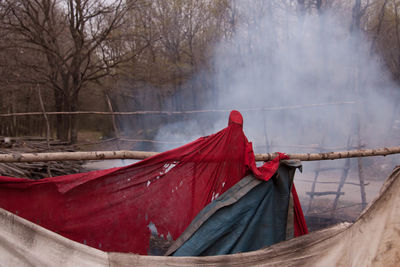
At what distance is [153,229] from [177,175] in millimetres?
410

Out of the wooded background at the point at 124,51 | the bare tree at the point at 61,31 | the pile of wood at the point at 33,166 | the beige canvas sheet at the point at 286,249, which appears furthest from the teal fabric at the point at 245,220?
the bare tree at the point at 61,31

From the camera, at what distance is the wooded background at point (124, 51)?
513 inches

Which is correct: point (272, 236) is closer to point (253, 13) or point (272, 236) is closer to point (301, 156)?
point (301, 156)

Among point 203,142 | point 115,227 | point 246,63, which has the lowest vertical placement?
point 115,227

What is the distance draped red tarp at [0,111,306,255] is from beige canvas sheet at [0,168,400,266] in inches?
8.2

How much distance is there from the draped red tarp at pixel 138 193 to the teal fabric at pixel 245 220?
12 centimetres

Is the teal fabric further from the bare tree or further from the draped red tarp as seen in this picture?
the bare tree

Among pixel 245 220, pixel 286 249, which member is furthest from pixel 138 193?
pixel 286 249

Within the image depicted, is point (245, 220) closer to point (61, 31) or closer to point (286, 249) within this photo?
point (286, 249)

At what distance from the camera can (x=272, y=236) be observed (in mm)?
2299

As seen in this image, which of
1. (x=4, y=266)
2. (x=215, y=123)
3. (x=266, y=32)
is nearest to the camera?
(x=4, y=266)

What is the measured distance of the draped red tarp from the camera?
2.16m

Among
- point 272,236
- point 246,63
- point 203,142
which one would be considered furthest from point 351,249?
point 246,63

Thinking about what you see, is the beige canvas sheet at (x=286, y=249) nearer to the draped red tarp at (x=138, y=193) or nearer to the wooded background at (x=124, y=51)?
the draped red tarp at (x=138, y=193)
